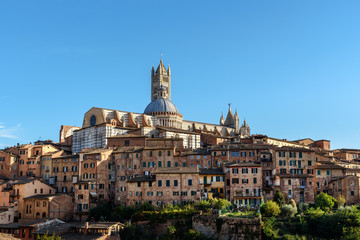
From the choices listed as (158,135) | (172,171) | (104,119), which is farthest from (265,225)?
(104,119)

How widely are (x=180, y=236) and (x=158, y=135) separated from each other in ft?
109

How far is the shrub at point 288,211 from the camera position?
51.8m

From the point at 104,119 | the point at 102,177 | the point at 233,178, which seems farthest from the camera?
the point at 104,119

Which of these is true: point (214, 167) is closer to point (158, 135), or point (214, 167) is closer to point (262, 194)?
point (262, 194)

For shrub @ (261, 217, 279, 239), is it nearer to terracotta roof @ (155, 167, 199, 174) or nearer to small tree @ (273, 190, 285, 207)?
small tree @ (273, 190, 285, 207)

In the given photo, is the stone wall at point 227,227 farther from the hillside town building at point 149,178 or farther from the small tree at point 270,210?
the hillside town building at point 149,178

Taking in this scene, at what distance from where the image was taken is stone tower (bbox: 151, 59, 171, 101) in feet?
415

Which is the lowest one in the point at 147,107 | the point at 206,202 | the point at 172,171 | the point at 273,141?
the point at 206,202

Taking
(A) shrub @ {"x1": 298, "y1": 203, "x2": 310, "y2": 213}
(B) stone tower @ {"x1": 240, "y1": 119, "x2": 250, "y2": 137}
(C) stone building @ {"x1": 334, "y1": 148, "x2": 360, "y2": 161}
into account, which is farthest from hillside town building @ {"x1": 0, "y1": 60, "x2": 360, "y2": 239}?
(B) stone tower @ {"x1": 240, "y1": 119, "x2": 250, "y2": 137}

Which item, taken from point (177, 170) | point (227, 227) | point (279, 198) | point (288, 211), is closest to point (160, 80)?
point (177, 170)

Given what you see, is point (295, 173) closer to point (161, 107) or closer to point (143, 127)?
point (143, 127)

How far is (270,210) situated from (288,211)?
2108 mm

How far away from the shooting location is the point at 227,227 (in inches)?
1907

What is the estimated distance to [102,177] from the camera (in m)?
61.7
